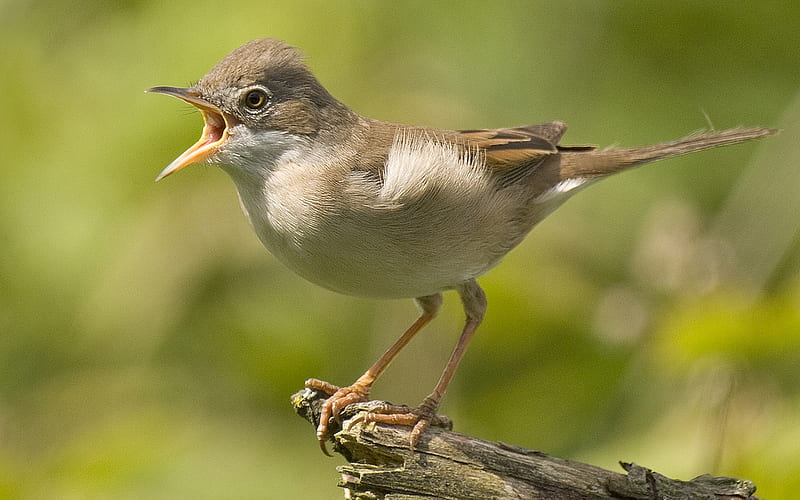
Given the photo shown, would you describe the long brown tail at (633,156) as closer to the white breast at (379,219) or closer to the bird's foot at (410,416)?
the white breast at (379,219)

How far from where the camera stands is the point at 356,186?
165 inches

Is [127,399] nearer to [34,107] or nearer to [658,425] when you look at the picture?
[34,107]

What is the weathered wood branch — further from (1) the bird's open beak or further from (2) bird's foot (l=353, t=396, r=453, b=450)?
(1) the bird's open beak

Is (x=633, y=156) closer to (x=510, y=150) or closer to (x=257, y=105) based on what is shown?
(x=510, y=150)

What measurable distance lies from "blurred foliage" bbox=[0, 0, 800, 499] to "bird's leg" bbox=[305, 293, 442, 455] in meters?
0.49

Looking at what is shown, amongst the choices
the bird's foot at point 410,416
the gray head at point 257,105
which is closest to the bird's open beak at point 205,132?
the gray head at point 257,105

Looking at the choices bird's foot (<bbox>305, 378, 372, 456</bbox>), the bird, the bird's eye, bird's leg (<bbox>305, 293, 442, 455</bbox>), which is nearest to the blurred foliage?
bird's leg (<bbox>305, 293, 442, 455</bbox>)

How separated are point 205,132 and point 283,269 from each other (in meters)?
1.85

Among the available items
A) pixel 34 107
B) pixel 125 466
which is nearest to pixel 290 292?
pixel 125 466

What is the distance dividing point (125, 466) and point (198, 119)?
1.93 metres

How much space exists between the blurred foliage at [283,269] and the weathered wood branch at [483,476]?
93cm

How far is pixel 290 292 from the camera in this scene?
6227 mm

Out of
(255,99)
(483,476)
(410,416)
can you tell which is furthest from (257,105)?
(483,476)

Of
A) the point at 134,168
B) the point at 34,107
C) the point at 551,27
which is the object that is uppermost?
the point at 551,27
